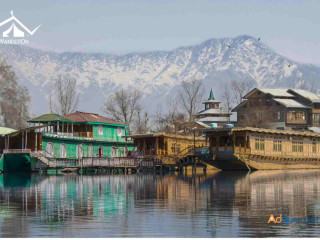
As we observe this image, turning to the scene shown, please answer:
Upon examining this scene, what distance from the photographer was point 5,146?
65.2m

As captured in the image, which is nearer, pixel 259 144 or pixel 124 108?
pixel 259 144

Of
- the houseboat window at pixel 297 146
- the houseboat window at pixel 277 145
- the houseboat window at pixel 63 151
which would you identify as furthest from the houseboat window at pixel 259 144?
the houseboat window at pixel 63 151

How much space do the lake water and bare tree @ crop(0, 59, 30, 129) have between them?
2021 inches

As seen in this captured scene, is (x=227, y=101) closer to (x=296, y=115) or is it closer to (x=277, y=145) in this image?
(x=296, y=115)

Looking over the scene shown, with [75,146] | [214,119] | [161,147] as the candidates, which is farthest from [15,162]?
[214,119]

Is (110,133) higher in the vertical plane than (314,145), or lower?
higher

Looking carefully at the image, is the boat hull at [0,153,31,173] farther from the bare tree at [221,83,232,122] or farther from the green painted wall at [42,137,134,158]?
the bare tree at [221,83,232,122]

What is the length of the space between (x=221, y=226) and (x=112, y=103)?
283 ft

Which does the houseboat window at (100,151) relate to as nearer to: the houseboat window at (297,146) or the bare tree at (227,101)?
the houseboat window at (297,146)

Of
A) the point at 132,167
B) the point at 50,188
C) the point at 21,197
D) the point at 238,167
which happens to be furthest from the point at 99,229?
the point at 238,167

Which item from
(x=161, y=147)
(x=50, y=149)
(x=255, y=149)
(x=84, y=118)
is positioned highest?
(x=84, y=118)

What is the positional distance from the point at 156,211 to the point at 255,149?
134 feet

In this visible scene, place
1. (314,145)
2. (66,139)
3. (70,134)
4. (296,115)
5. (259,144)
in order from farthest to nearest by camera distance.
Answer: (296,115) → (314,145) → (70,134) → (66,139) → (259,144)

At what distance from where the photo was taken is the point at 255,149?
65000mm
